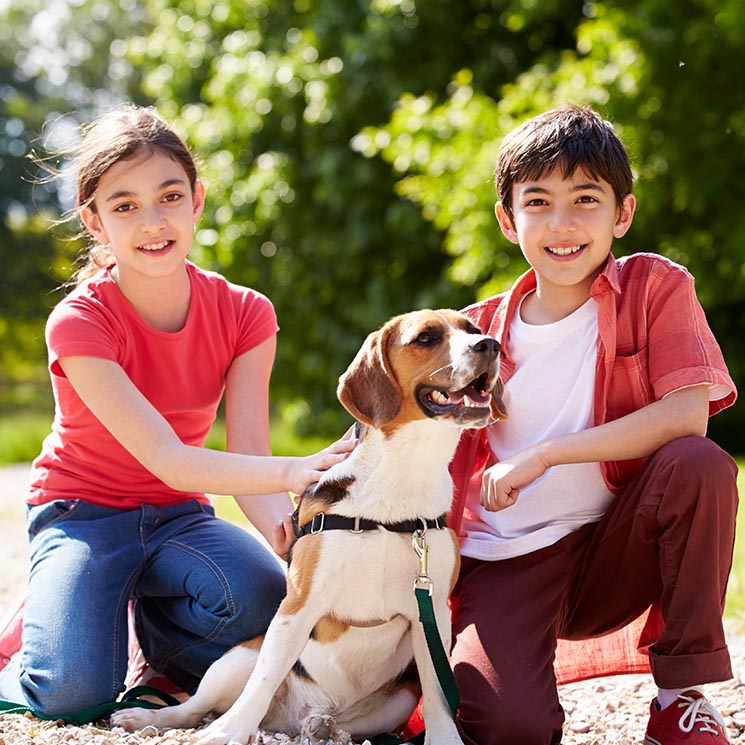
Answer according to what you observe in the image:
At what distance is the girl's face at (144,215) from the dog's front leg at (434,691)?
165 centimetres

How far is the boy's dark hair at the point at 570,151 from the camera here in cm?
352

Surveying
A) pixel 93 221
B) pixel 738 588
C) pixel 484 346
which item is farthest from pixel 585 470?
pixel 738 588

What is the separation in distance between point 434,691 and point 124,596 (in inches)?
49.7

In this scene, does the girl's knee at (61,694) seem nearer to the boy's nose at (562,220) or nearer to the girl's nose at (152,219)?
the girl's nose at (152,219)

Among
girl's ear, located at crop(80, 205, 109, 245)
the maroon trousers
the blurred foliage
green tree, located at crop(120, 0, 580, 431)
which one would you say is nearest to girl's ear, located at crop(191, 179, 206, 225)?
girl's ear, located at crop(80, 205, 109, 245)

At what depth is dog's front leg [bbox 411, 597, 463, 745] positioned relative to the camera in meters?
3.18

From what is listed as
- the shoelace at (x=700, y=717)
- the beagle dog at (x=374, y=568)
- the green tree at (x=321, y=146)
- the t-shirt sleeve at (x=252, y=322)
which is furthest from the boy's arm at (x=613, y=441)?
the green tree at (x=321, y=146)

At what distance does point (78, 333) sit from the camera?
3676 millimetres

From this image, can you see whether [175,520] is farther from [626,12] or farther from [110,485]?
[626,12]

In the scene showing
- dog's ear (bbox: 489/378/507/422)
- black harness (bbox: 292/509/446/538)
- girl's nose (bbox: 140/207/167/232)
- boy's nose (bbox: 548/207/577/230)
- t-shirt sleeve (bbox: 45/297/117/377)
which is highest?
girl's nose (bbox: 140/207/167/232)

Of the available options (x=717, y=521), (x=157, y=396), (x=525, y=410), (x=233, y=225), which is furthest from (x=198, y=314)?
(x=233, y=225)

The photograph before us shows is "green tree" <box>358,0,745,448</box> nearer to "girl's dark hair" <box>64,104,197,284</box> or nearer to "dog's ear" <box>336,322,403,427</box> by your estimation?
"girl's dark hair" <box>64,104,197,284</box>

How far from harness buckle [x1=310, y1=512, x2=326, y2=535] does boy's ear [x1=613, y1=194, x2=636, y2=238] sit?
142cm

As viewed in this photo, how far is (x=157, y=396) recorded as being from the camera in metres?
3.99
